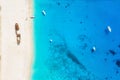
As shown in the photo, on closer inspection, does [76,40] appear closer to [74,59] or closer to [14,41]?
[74,59]

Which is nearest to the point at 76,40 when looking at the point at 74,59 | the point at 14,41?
the point at 74,59

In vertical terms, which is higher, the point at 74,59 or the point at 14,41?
the point at 14,41

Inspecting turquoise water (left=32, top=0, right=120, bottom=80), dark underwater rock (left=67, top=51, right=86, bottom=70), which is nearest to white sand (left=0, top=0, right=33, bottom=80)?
turquoise water (left=32, top=0, right=120, bottom=80)

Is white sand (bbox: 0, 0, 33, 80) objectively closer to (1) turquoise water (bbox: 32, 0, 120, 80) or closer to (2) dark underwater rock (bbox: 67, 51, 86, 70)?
(1) turquoise water (bbox: 32, 0, 120, 80)

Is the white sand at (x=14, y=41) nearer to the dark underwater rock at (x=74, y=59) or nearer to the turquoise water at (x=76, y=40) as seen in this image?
the turquoise water at (x=76, y=40)

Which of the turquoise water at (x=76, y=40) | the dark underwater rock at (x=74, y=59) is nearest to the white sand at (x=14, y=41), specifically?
the turquoise water at (x=76, y=40)
